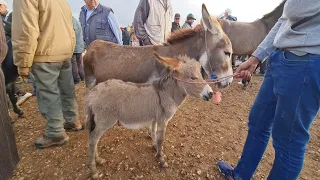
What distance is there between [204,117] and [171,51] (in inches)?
79.1

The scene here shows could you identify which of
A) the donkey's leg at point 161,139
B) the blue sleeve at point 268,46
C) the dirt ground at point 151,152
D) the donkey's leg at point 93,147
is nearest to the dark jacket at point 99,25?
the dirt ground at point 151,152

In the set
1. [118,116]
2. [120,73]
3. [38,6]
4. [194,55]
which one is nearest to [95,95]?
[118,116]

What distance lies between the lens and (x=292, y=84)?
1.75m

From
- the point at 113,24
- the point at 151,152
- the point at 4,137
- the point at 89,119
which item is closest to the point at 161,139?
the point at 151,152

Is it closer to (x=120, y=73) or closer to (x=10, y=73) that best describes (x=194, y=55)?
(x=120, y=73)

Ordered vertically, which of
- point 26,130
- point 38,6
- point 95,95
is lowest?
point 26,130

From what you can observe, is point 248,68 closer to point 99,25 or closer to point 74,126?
point 74,126

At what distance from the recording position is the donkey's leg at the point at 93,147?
2.78 m

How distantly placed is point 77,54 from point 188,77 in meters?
5.44

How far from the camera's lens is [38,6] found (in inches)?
115

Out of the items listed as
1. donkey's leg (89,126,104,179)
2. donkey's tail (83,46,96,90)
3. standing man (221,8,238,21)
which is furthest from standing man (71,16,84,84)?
standing man (221,8,238,21)

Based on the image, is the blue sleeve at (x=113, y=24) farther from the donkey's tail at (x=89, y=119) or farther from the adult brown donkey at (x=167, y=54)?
the donkey's tail at (x=89, y=119)

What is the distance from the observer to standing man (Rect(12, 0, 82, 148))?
9.22 ft

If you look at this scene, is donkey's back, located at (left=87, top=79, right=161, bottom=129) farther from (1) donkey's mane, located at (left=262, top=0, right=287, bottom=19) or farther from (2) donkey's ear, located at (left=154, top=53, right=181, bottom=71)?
(1) donkey's mane, located at (left=262, top=0, right=287, bottom=19)
